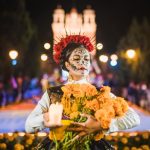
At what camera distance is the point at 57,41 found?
460cm

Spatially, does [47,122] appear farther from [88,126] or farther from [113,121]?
[113,121]

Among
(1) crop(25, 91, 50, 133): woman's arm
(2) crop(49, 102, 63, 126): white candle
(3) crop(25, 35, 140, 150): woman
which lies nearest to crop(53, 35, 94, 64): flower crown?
(3) crop(25, 35, 140, 150): woman

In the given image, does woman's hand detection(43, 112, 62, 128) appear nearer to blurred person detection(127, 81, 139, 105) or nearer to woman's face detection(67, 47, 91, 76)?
woman's face detection(67, 47, 91, 76)

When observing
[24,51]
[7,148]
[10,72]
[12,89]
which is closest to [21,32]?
[24,51]

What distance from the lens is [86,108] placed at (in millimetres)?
3842

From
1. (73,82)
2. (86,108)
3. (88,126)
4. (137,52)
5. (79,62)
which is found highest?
(137,52)

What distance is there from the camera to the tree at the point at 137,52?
1633 inches

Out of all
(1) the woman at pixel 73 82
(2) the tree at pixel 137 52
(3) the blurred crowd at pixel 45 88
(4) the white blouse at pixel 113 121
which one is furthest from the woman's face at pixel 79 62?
(2) the tree at pixel 137 52

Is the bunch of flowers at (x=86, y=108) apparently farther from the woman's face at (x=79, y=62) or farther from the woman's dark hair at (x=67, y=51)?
the woman's dark hair at (x=67, y=51)

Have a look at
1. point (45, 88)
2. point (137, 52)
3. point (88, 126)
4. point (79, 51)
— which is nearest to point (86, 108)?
point (88, 126)

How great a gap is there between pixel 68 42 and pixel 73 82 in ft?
1.24

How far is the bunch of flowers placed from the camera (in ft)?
12.3

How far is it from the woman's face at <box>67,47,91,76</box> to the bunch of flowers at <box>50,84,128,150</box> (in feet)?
1.10

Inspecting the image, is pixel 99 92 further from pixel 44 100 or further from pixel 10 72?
pixel 10 72
